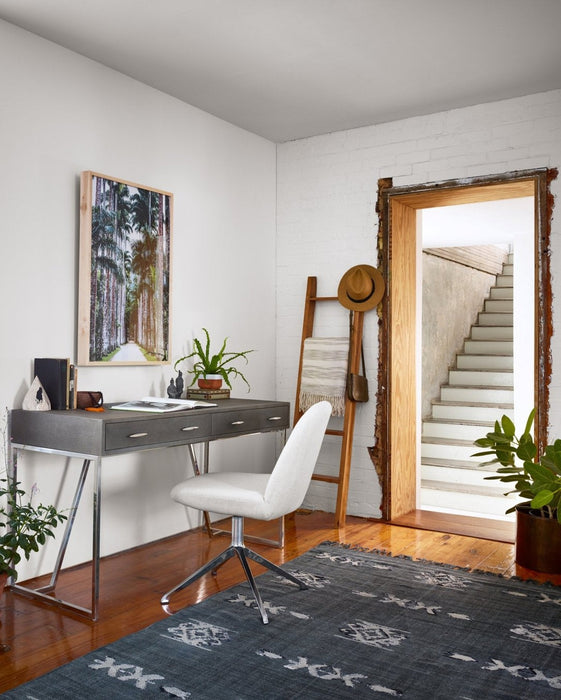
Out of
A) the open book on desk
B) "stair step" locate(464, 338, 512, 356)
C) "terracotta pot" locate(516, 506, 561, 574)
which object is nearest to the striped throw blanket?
the open book on desk

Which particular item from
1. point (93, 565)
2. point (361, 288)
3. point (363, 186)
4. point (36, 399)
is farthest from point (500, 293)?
point (93, 565)

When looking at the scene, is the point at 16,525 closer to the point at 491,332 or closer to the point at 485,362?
the point at 485,362

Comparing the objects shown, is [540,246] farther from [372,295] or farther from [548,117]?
[372,295]

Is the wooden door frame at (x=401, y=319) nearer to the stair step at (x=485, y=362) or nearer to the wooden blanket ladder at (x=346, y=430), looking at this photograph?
the wooden blanket ladder at (x=346, y=430)

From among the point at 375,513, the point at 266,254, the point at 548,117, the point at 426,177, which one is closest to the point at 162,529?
the point at 375,513

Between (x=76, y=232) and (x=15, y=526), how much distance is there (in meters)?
1.46

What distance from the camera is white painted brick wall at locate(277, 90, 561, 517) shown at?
3949mm

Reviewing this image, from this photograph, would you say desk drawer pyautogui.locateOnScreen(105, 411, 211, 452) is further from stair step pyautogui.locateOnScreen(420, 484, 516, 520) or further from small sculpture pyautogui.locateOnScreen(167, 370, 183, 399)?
stair step pyautogui.locateOnScreen(420, 484, 516, 520)

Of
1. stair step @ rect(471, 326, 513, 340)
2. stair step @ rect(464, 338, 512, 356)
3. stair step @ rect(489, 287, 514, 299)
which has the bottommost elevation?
stair step @ rect(464, 338, 512, 356)

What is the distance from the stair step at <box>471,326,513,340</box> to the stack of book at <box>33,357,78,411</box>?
5521 millimetres

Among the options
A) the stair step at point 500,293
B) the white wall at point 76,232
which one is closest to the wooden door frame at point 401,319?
the white wall at point 76,232

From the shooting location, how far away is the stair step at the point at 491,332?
297 inches

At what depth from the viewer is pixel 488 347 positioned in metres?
7.39

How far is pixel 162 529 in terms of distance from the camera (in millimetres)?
3936
